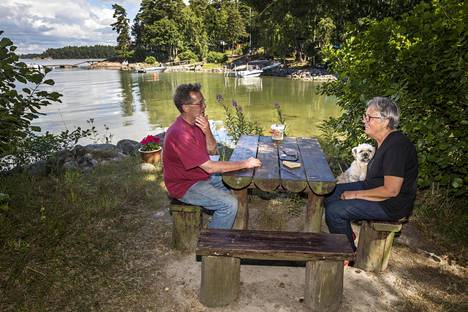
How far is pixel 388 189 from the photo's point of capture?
2996mm

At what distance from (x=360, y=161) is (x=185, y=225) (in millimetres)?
2237

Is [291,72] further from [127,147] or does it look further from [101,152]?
[101,152]

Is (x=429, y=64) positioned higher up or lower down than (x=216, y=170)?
higher up

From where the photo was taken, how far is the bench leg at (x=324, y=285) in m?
2.78

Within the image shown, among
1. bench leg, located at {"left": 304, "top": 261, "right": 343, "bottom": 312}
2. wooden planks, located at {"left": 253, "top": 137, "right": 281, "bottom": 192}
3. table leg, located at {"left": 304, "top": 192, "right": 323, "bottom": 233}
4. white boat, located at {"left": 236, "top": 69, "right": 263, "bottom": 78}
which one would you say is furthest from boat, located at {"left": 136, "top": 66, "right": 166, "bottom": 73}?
bench leg, located at {"left": 304, "top": 261, "right": 343, "bottom": 312}

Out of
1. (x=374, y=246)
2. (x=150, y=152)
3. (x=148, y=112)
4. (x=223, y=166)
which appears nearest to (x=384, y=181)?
(x=374, y=246)

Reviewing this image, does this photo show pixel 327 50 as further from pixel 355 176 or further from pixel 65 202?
pixel 65 202

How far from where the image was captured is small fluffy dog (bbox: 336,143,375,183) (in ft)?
12.8

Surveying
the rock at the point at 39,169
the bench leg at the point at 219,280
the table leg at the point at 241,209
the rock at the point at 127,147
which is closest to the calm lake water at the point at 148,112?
the rock at the point at 127,147

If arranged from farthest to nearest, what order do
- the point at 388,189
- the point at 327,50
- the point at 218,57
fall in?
the point at 218,57 < the point at 327,50 < the point at 388,189

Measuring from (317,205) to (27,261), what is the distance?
3.14 meters

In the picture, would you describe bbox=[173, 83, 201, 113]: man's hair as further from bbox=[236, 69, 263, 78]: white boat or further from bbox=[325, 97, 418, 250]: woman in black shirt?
bbox=[236, 69, 263, 78]: white boat

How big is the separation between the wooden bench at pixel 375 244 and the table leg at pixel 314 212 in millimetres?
515

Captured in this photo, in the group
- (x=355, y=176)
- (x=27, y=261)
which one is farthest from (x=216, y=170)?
(x=27, y=261)
